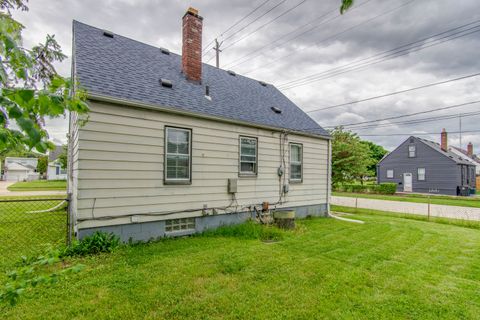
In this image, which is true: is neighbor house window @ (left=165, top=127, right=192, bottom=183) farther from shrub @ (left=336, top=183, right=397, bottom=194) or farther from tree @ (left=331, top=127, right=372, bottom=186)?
shrub @ (left=336, top=183, right=397, bottom=194)

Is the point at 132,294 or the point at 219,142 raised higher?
the point at 219,142

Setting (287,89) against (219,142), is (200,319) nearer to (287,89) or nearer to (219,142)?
(219,142)

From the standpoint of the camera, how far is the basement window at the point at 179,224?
664 centimetres

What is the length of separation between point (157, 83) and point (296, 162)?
5.59 m

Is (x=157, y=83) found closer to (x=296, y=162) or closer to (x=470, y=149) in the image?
(x=296, y=162)

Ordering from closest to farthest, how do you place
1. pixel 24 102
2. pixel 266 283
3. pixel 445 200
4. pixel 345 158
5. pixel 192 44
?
1. pixel 24 102
2. pixel 266 283
3. pixel 192 44
4. pixel 345 158
5. pixel 445 200

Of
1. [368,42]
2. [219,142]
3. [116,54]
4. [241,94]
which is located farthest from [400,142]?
[116,54]

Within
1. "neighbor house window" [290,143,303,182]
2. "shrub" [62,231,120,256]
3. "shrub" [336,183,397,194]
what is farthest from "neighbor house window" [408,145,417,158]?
"shrub" [62,231,120,256]

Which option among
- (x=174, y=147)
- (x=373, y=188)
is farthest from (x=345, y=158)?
(x=174, y=147)

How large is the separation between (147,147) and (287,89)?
1164cm

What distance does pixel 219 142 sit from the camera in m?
7.49

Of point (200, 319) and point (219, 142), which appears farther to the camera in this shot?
point (219, 142)

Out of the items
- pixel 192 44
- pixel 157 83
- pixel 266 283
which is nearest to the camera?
pixel 266 283

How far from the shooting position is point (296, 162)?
9758mm
